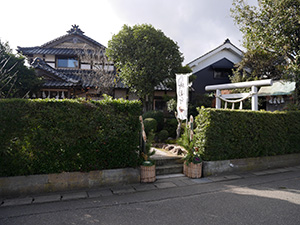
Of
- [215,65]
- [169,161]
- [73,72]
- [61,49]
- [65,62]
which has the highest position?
[61,49]

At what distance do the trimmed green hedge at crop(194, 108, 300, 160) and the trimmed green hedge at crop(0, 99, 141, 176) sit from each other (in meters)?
2.56

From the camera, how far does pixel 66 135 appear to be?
210 inches

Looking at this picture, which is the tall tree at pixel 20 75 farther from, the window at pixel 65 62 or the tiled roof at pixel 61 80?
the window at pixel 65 62

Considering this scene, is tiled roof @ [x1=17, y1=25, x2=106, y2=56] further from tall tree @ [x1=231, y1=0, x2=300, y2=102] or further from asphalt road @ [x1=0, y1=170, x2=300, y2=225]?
asphalt road @ [x1=0, y1=170, x2=300, y2=225]

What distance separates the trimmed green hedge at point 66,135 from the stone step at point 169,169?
1232mm

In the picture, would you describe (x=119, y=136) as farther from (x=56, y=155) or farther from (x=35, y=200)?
(x=35, y=200)

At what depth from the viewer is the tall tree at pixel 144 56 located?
12.3m

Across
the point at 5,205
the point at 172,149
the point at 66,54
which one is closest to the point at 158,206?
the point at 5,205

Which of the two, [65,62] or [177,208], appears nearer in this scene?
[177,208]

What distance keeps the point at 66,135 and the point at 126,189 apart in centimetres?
226

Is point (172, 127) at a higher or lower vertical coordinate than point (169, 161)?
higher

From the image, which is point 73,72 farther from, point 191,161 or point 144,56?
point 191,161

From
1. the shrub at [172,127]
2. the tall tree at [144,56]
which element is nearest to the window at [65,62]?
the tall tree at [144,56]

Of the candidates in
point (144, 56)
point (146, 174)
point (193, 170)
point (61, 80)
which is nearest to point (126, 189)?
point (146, 174)
